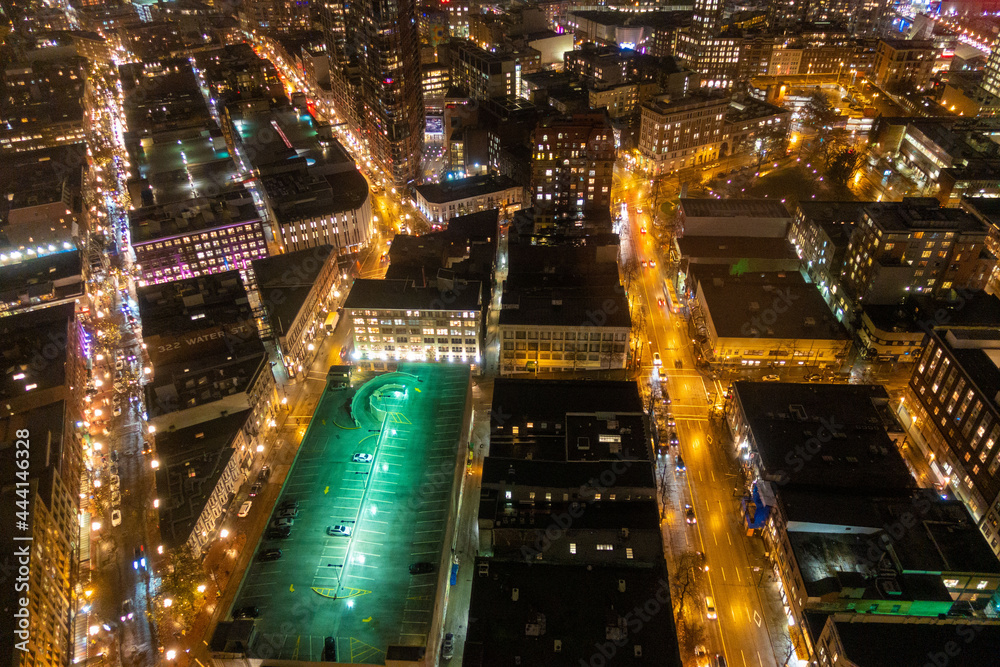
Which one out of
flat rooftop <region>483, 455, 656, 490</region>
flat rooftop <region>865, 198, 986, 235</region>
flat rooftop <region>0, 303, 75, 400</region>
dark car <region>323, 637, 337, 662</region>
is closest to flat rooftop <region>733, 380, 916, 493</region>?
flat rooftop <region>483, 455, 656, 490</region>

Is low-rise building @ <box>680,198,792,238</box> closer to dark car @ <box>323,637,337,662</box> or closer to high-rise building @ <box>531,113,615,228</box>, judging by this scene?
high-rise building @ <box>531,113,615,228</box>

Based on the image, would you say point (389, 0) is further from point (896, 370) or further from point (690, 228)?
point (896, 370)

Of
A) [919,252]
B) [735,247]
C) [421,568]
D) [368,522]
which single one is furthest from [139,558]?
[919,252]

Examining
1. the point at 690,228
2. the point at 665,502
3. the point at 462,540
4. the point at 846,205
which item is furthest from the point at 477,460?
the point at 846,205

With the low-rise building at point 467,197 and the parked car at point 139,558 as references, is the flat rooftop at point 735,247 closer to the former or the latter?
the low-rise building at point 467,197

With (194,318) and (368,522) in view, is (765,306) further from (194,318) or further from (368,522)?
(194,318)

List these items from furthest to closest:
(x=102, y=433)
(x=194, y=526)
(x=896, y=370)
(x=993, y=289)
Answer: (x=993, y=289) → (x=896, y=370) → (x=102, y=433) → (x=194, y=526)
